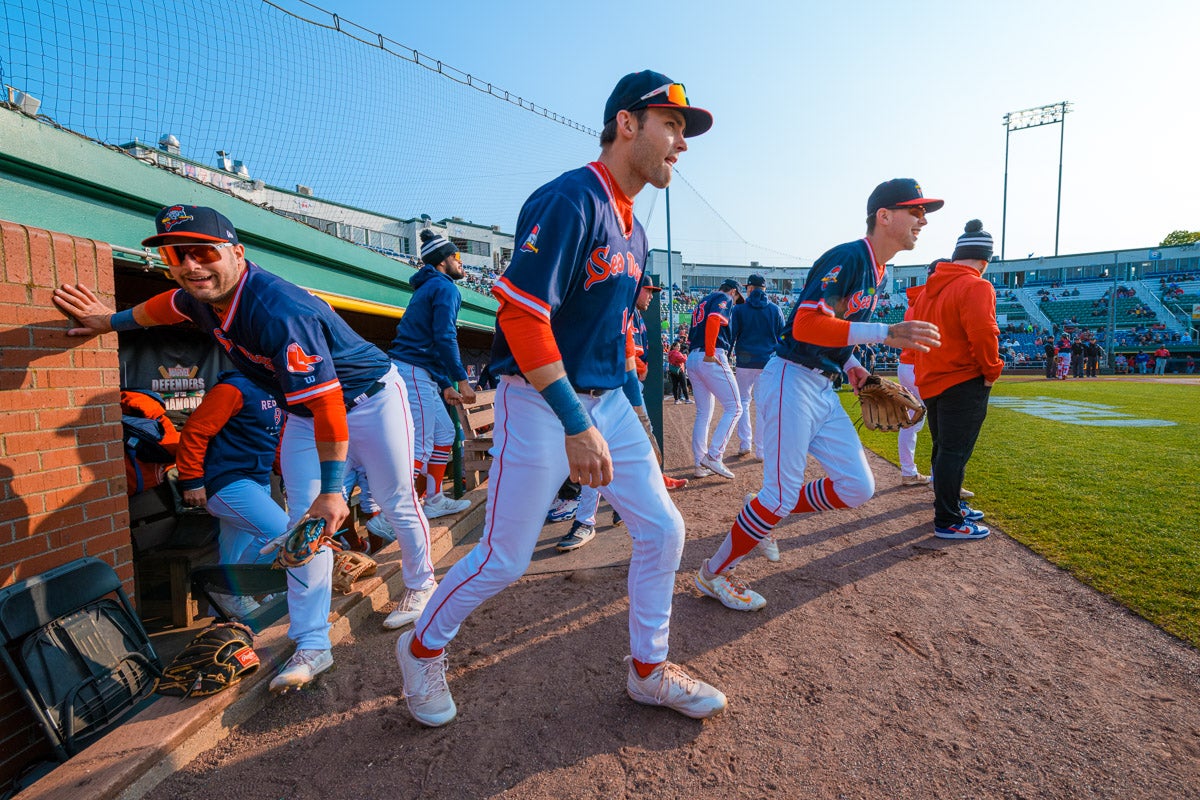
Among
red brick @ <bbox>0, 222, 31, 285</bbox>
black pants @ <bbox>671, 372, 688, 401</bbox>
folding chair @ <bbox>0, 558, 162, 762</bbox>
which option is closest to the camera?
folding chair @ <bbox>0, 558, 162, 762</bbox>

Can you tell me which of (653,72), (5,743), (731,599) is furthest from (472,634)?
(653,72)

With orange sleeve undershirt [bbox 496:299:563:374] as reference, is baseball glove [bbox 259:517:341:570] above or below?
below

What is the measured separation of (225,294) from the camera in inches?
92.4

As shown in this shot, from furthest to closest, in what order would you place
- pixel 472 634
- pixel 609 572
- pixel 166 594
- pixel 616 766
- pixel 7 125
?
pixel 166 594 < pixel 609 572 < pixel 472 634 < pixel 7 125 < pixel 616 766

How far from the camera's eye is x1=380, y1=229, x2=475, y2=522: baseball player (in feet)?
14.2

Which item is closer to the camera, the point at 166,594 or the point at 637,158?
the point at 637,158

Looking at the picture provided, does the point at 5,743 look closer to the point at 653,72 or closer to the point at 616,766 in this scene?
the point at 616,766

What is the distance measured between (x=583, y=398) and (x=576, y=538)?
2381 mm

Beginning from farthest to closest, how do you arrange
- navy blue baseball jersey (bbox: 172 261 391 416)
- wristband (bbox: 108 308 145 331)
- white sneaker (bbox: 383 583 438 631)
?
white sneaker (bbox: 383 583 438 631) < wristband (bbox: 108 308 145 331) < navy blue baseball jersey (bbox: 172 261 391 416)

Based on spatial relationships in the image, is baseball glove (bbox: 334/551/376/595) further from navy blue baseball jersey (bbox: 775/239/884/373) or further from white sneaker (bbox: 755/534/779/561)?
navy blue baseball jersey (bbox: 775/239/884/373)

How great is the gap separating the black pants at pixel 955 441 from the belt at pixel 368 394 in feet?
12.2

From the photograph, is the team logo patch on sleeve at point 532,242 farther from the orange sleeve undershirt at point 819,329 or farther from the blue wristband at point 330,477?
the orange sleeve undershirt at point 819,329

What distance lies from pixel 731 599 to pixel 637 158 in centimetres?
218

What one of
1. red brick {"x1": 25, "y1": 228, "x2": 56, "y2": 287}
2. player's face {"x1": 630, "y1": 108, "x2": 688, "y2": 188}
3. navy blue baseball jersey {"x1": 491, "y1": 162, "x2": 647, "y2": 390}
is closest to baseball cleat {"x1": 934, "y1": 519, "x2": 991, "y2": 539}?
navy blue baseball jersey {"x1": 491, "y1": 162, "x2": 647, "y2": 390}
